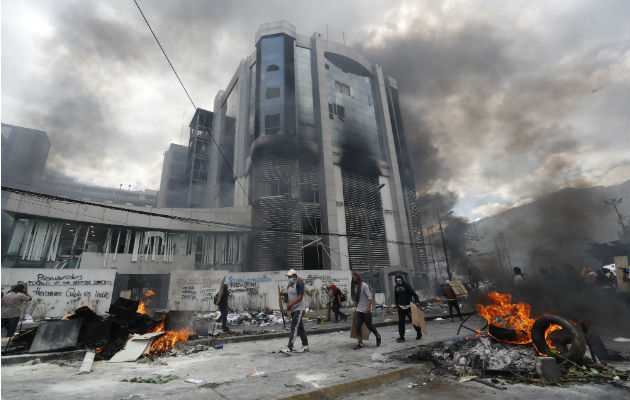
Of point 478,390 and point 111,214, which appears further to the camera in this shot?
point 111,214

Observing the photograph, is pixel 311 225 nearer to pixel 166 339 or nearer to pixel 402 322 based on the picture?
pixel 402 322

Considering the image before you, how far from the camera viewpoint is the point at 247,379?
379 cm

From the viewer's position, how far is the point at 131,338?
19.5ft

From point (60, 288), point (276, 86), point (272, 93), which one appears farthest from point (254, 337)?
point (276, 86)

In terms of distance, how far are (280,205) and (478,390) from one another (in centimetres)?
1971

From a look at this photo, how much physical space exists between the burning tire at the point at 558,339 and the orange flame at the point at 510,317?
0.28 meters

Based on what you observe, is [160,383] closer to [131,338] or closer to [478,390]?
[131,338]

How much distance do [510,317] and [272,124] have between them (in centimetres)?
2344

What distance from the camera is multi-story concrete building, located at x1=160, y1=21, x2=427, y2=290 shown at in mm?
22625

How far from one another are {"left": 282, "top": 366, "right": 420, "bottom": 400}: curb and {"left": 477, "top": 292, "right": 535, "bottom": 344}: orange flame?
209 cm

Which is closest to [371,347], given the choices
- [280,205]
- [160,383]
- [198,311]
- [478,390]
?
[478,390]

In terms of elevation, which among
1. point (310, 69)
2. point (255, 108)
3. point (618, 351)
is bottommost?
point (618, 351)

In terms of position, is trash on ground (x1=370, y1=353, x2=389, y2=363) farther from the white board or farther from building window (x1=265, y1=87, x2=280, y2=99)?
building window (x1=265, y1=87, x2=280, y2=99)

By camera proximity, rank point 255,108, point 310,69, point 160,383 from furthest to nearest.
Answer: point 310,69, point 255,108, point 160,383
